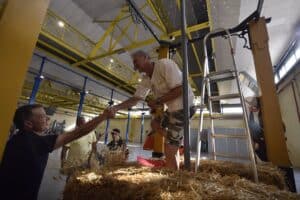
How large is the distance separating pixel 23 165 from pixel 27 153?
2.7 inches

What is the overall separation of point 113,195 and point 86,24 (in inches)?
310

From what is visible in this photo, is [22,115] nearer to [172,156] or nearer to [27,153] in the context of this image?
[27,153]

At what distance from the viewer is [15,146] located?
97 centimetres

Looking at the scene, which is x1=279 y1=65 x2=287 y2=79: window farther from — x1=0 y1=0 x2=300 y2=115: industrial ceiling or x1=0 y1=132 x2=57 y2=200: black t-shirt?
x1=0 y1=132 x2=57 y2=200: black t-shirt

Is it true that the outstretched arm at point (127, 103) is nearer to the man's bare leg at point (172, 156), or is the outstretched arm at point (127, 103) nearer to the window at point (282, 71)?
the man's bare leg at point (172, 156)

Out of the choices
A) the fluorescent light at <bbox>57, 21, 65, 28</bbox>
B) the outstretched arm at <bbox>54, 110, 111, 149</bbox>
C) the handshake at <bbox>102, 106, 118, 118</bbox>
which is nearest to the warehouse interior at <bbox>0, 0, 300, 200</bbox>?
the fluorescent light at <bbox>57, 21, 65, 28</bbox>

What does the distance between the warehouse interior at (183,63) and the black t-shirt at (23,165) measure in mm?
235

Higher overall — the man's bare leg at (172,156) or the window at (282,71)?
the window at (282,71)

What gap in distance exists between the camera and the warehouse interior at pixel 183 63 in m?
0.71

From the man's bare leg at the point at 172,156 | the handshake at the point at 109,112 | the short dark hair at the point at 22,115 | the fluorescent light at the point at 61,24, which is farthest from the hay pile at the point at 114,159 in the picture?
the fluorescent light at the point at 61,24

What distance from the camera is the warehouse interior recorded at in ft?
2.33

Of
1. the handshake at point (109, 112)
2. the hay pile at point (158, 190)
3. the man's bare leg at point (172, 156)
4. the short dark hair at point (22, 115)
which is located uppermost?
the handshake at point (109, 112)

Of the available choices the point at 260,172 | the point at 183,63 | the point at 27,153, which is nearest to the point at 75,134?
the point at 27,153

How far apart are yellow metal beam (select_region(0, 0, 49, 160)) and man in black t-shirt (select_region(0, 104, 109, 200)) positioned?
1.43ft
